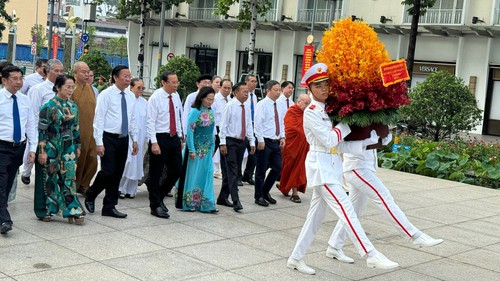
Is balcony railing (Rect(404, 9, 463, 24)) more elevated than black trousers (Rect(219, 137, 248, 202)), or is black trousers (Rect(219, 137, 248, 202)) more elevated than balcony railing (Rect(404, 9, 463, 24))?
balcony railing (Rect(404, 9, 463, 24))

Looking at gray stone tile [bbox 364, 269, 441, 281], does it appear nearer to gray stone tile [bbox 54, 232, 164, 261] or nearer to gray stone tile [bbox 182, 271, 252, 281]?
gray stone tile [bbox 182, 271, 252, 281]

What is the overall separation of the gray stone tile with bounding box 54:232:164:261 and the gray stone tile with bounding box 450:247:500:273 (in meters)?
3.31

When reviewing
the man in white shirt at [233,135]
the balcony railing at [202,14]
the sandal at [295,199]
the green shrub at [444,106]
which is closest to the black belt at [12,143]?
the man in white shirt at [233,135]

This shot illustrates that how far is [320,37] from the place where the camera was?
4134 cm

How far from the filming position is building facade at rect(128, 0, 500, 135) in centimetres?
3491

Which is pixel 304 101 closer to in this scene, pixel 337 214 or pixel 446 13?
pixel 337 214

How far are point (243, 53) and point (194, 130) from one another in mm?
37124

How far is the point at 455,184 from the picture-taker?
14.7 m

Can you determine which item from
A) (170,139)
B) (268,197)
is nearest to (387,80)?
(170,139)

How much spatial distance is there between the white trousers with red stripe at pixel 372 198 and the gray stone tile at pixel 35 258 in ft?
8.29

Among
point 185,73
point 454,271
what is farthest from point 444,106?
point 185,73

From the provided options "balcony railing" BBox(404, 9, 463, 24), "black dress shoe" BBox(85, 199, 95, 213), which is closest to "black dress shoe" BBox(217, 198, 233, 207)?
"black dress shoe" BBox(85, 199, 95, 213)

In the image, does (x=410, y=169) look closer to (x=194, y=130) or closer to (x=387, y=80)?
(x=194, y=130)

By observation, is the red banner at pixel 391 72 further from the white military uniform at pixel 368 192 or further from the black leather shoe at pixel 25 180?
the black leather shoe at pixel 25 180
